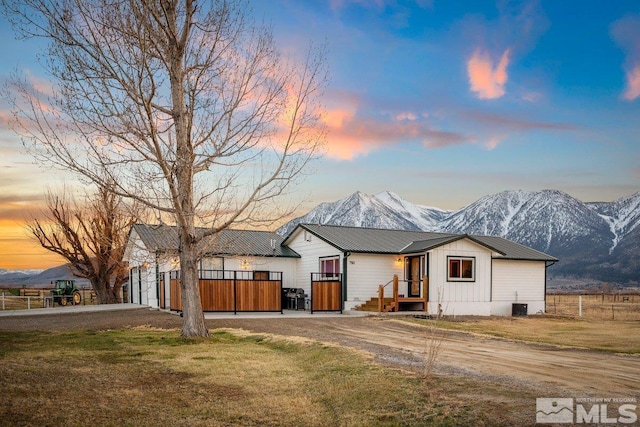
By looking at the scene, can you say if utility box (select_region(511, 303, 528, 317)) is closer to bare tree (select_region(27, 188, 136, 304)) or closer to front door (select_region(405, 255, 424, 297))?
front door (select_region(405, 255, 424, 297))

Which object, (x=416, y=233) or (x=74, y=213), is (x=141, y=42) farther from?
(x=74, y=213)

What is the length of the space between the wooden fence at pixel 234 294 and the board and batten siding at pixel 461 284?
7602 mm

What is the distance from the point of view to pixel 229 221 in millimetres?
15500

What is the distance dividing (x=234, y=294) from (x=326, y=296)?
4609 mm

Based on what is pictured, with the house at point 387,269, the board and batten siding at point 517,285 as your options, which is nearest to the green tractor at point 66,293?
the house at point 387,269

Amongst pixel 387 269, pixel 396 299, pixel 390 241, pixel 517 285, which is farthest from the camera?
pixel 517 285

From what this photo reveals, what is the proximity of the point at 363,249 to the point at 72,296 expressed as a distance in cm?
2374

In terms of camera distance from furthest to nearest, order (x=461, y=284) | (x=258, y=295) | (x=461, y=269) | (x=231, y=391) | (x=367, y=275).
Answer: (x=367, y=275)
(x=461, y=269)
(x=461, y=284)
(x=258, y=295)
(x=231, y=391)

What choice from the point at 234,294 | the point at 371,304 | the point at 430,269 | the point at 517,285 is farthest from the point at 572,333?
the point at 234,294

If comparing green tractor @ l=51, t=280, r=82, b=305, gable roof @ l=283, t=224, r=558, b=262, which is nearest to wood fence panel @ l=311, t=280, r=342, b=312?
gable roof @ l=283, t=224, r=558, b=262

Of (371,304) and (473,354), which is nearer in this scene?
(473,354)

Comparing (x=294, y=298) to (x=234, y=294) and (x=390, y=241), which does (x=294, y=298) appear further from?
(x=390, y=241)

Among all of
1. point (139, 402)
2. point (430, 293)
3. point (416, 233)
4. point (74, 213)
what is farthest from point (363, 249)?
point (74, 213)

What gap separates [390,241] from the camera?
31.8 metres
